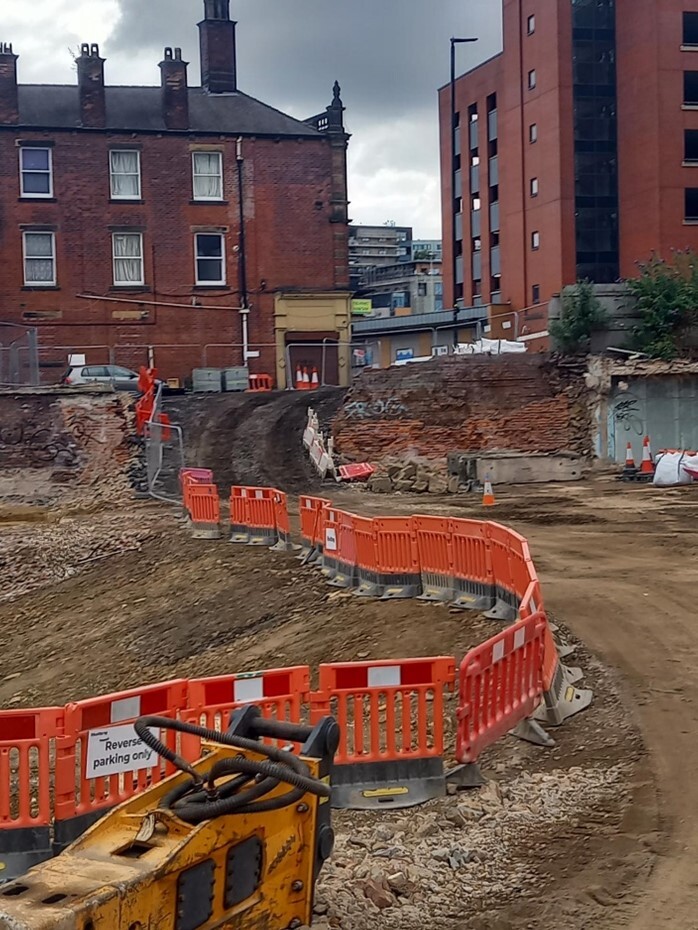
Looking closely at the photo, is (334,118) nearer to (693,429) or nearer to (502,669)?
(693,429)

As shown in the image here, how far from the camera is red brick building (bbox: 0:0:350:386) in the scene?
140ft

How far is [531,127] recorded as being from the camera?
2269 inches

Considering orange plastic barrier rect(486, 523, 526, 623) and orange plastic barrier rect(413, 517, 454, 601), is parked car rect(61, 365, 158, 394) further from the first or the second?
orange plastic barrier rect(486, 523, 526, 623)

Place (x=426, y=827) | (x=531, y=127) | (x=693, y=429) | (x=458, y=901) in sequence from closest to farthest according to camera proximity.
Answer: (x=458, y=901) → (x=426, y=827) → (x=693, y=429) → (x=531, y=127)

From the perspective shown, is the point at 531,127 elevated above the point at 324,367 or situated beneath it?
elevated above

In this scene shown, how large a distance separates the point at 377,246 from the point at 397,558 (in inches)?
3904

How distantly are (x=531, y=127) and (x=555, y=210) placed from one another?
17.0 feet

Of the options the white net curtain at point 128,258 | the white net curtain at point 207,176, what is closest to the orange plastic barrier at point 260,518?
the white net curtain at point 128,258

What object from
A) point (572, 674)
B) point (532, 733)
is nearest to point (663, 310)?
point (572, 674)

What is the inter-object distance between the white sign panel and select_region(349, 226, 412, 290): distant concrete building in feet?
326

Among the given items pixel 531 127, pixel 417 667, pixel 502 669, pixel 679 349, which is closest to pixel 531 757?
pixel 502 669

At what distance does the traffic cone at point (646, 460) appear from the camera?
2947 centimetres

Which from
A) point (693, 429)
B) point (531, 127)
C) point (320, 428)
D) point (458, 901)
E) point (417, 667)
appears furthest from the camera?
point (531, 127)

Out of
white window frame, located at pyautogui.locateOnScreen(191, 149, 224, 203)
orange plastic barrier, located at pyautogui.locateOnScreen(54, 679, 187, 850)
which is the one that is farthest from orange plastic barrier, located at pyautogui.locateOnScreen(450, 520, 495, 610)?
white window frame, located at pyautogui.locateOnScreen(191, 149, 224, 203)
